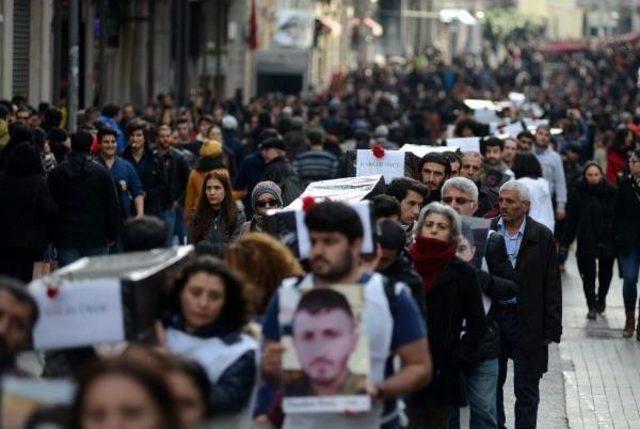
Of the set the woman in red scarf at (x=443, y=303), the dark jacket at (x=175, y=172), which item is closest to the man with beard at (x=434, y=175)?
the woman in red scarf at (x=443, y=303)

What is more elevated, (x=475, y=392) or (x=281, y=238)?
(x=281, y=238)

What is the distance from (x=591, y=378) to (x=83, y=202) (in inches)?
146

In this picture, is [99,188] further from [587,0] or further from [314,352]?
[587,0]

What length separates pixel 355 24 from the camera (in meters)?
85.4

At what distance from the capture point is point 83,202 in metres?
15.1

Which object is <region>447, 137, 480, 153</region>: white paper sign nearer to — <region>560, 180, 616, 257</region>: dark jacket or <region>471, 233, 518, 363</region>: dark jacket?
<region>560, 180, 616, 257</region>: dark jacket

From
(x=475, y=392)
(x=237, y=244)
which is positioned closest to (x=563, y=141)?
(x=475, y=392)

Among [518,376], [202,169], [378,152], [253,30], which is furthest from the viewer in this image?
[253,30]

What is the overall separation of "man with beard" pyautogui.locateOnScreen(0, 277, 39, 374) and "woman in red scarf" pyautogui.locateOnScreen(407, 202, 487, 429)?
132 inches

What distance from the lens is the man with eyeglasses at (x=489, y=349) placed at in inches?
414

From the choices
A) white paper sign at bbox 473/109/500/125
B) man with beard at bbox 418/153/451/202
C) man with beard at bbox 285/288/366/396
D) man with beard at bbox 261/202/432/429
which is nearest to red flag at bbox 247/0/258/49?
white paper sign at bbox 473/109/500/125

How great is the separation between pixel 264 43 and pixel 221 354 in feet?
167

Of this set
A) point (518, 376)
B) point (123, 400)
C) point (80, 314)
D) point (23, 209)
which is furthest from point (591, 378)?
point (123, 400)

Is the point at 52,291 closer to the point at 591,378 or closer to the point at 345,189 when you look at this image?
the point at 345,189
